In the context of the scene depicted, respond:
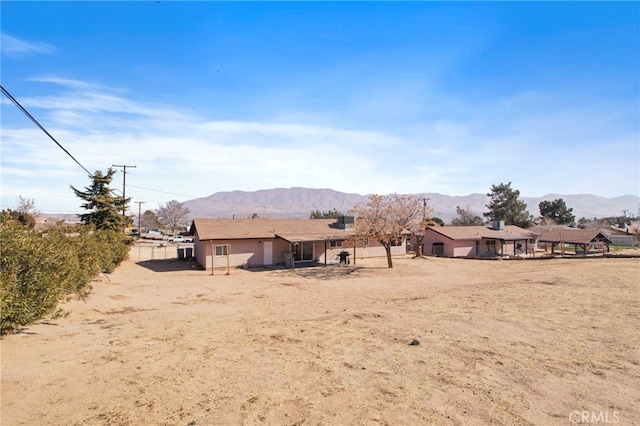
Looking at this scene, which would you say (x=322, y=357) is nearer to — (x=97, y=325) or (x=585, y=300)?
(x=97, y=325)

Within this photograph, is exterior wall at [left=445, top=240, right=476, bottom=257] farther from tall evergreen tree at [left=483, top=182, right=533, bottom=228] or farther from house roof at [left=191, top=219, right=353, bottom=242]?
tall evergreen tree at [left=483, top=182, right=533, bottom=228]

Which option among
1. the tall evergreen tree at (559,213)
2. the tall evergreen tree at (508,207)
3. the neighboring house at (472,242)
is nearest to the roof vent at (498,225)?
the neighboring house at (472,242)

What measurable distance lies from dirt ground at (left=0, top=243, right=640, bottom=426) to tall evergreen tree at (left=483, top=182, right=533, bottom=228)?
54.1 meters

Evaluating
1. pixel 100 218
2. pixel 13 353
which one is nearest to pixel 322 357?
pixel 13 353

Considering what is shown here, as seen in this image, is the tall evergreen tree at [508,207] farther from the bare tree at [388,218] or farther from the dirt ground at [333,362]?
the dirt ground at [333,362]

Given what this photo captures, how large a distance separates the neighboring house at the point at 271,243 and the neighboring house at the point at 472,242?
1093 cm

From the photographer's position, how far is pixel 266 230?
102ft

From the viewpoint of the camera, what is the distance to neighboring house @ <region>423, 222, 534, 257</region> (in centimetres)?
4088

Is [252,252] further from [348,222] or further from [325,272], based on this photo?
[348,222]

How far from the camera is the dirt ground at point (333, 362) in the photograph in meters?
5.50

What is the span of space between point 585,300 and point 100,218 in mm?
37093
